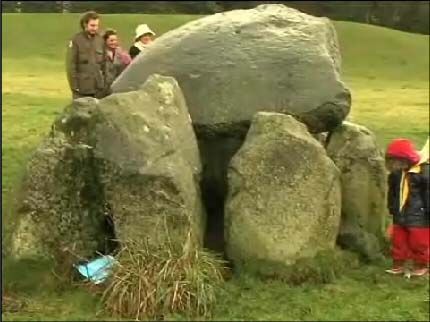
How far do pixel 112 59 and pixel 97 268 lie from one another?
419cm

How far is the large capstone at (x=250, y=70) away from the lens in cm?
776

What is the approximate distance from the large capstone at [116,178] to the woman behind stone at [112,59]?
9.83ft

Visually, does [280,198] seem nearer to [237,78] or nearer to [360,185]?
[360,185]

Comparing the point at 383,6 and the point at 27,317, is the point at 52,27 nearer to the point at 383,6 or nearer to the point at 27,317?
the point at 383,6

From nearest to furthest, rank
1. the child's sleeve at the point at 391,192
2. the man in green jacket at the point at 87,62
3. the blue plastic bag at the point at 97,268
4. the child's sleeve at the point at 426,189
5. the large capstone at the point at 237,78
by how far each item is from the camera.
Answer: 1. the blue plastic bag at the point at 97,268
2. the child's sleeve at the point at 426,189
3. the child's sleeve at the point at 391,192
4. the large capstone at the point at 237,78
5. the man in green jacket at the point at 87,62

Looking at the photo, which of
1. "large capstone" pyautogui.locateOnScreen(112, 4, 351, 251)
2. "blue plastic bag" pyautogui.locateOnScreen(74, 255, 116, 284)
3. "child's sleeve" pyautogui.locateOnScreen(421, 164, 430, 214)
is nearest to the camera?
"blue plastic bag" pyautogui.locateOnScreen(74, 255, 116, 284)

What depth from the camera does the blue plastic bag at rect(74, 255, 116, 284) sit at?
22.2 ft

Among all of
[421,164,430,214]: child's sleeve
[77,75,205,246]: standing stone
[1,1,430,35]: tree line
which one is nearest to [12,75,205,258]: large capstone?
[77,75,205,246]: standing stone

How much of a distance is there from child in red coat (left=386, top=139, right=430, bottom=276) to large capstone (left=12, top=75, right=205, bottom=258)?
1562mm

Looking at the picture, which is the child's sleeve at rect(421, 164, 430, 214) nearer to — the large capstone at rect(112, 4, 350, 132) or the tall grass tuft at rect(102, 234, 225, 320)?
the large capstone at rect(112, 4, 350, 132)

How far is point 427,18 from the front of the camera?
41.0m

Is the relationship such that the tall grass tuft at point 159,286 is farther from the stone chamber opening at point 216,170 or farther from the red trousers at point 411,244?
the red trousers at point 411,244

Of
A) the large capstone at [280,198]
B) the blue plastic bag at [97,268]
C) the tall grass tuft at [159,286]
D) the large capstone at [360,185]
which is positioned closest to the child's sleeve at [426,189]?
the large capstone at [360,185]

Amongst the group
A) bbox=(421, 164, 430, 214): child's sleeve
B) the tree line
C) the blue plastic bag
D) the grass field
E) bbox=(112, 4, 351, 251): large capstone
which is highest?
bbox=(112, 4, 351, 251): large capstone
